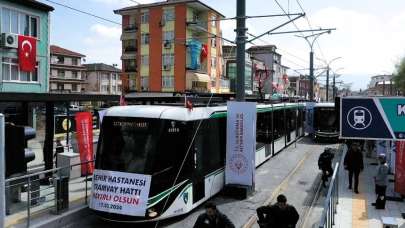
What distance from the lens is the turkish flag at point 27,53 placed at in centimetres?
3388

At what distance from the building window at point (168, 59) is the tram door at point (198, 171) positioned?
47057mm

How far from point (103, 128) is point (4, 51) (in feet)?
83.3

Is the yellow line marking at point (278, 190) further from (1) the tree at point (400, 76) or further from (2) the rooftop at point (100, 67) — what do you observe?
(2) the rooftop at point (100, 67)

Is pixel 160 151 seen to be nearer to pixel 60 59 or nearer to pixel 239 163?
pixel 239 163

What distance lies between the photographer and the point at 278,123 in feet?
79.9

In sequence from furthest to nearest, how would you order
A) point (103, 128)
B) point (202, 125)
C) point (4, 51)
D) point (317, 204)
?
point (4, 51) → point (317, 204) → point (202, 125) → point (103, 128)

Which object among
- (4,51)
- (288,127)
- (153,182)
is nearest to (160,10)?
(4,51)

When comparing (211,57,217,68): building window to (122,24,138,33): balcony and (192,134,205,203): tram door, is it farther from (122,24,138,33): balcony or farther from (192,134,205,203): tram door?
(192,134,205,203): tram door

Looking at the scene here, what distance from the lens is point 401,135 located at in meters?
7.44

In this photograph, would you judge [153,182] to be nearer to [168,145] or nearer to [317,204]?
[168,145]

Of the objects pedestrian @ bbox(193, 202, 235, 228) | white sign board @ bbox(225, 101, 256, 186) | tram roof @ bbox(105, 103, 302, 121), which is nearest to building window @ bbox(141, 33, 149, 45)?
white sign board @ bbox(225, 101, 256, 186)

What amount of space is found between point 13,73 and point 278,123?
21.5 m

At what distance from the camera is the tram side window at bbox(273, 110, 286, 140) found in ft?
76.9

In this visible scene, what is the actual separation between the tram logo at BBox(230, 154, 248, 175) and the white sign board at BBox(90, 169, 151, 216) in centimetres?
452
